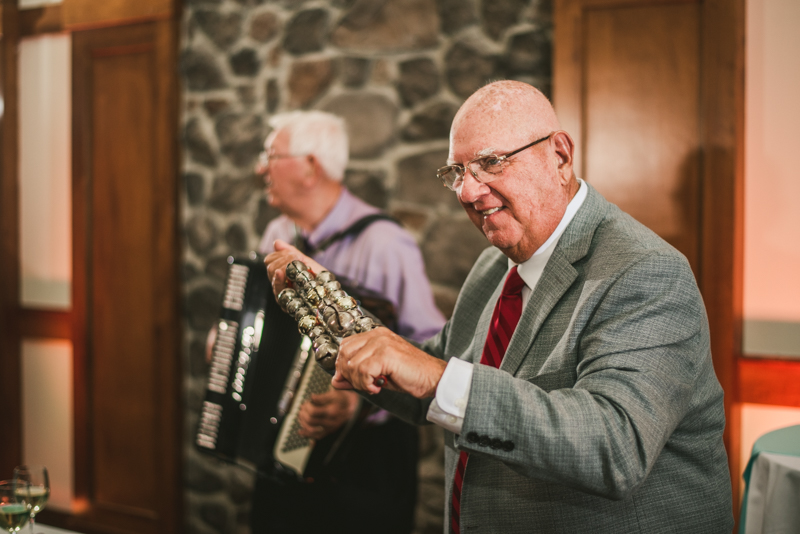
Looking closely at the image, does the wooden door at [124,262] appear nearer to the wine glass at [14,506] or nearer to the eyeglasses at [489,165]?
the wine glass at [14,506]

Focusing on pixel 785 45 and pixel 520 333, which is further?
pixel 785 45

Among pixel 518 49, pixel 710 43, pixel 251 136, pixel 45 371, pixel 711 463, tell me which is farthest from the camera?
pixel 45 371

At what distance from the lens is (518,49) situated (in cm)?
279

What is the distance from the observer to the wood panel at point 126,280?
11.4 ft

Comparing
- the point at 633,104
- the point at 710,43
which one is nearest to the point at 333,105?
the point at 633,104

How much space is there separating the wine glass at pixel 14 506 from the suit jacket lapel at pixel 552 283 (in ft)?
3.88

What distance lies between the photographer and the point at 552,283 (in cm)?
131

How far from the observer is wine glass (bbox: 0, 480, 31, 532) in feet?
4.53

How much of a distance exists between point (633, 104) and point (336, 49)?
153 centimetres

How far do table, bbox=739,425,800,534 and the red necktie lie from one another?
970mm

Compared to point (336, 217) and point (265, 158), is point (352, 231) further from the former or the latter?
point (265, 158)

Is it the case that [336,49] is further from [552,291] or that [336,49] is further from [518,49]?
[552,291]

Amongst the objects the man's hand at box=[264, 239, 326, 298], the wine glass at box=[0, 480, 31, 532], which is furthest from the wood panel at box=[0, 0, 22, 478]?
the man's hand at box=[264, 239, 326, 298]

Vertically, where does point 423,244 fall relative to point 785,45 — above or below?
below
